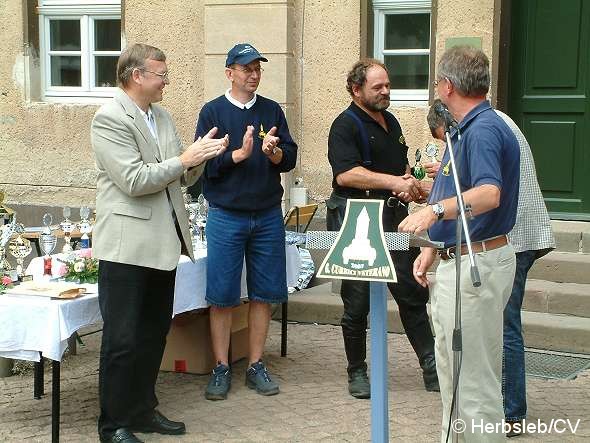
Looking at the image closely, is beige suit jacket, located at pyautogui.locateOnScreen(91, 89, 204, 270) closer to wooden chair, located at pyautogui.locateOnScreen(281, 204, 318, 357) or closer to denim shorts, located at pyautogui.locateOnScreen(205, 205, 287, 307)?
denim shorts, located at pyautogui.locateOnScreen(205, 205, 287, 307)

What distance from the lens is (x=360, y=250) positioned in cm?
387

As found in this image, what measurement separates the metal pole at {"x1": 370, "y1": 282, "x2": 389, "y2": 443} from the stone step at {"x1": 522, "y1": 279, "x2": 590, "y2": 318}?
360cm

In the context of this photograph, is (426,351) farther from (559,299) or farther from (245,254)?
(559,299)

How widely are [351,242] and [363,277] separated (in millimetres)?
172

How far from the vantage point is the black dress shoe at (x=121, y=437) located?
16.5 feet

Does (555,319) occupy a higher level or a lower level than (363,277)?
lower

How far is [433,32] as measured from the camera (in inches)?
332

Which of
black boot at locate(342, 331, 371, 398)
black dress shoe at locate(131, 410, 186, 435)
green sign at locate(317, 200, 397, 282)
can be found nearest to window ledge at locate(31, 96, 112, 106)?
black boot at locate(342, 331, 371, 398)

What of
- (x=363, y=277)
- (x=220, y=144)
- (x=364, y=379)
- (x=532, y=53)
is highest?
(x=532, y=53)

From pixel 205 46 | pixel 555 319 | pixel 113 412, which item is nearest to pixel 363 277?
pixel 113 412

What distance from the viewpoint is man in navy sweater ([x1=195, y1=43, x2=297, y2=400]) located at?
5.96 metres

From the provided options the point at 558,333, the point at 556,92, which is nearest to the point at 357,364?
the point at 558,333

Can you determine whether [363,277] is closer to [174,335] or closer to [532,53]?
[174,335]

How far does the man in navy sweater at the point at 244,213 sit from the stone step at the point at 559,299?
227 centimetres
